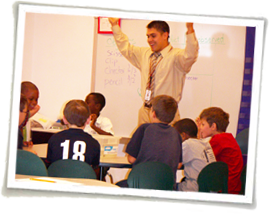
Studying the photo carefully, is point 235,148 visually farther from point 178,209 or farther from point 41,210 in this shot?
point 41,210

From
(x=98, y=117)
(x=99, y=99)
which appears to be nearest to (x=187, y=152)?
(x=98, y=117)

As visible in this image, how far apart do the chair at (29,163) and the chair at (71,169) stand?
2.4 inches

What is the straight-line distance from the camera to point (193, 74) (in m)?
4.11

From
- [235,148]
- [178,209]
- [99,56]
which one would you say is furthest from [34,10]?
[99,56]

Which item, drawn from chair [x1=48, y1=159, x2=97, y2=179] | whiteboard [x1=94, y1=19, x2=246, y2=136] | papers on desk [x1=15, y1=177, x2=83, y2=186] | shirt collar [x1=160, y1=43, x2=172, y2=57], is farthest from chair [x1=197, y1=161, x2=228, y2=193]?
whiteboard [x1=94, y1=19, x2=246, y2=136]

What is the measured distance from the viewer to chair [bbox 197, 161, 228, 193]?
209cm

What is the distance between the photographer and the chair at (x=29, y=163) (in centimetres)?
188

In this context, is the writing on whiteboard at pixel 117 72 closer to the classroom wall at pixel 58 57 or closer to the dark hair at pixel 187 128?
the classroom wall at pixel 58 57

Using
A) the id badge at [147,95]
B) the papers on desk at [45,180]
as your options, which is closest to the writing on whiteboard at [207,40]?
the id badge at [147,95]

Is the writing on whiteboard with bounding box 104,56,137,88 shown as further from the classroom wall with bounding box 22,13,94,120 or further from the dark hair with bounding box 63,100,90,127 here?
the dark hair with bounding box 63,100,90,127

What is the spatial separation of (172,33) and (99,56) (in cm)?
105

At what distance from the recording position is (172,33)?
4.08 metres

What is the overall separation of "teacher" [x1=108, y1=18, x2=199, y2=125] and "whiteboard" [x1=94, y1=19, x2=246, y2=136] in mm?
298

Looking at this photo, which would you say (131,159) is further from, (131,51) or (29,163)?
(131,51)
